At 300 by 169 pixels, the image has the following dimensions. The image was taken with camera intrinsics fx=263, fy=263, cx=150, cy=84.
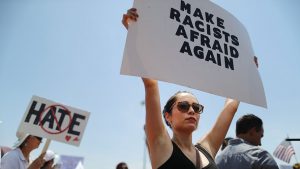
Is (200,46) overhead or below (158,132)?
overhead

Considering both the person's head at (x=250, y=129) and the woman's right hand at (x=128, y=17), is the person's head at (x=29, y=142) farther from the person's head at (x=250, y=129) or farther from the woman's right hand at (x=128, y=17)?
the person's head at (x=250, y=129)

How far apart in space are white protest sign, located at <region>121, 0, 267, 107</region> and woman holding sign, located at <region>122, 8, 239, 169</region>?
13cm

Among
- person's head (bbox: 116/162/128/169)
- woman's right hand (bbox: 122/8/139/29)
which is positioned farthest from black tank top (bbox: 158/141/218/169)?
person's head (bbox: 116/162/128/169)

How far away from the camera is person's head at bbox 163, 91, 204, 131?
2.00 metres

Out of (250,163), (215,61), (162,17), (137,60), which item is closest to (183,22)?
(162,17)

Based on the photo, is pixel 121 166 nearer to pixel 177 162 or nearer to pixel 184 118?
pixel 184 118

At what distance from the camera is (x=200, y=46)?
2400 millimetres

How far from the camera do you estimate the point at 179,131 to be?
201 cm

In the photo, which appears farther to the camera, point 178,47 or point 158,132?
point 178,47

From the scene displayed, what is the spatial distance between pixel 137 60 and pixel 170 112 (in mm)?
518

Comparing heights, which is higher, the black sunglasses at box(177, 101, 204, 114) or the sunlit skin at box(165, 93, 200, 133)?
the black sunglasses at box(177, 101, 204, 114)

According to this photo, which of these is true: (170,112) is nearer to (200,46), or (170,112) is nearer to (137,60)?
(137,60)

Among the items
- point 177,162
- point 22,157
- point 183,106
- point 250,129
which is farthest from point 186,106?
point 22,157

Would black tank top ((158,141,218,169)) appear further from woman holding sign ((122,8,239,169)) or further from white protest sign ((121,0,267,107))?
white protest sign ((121,0,267,107))
